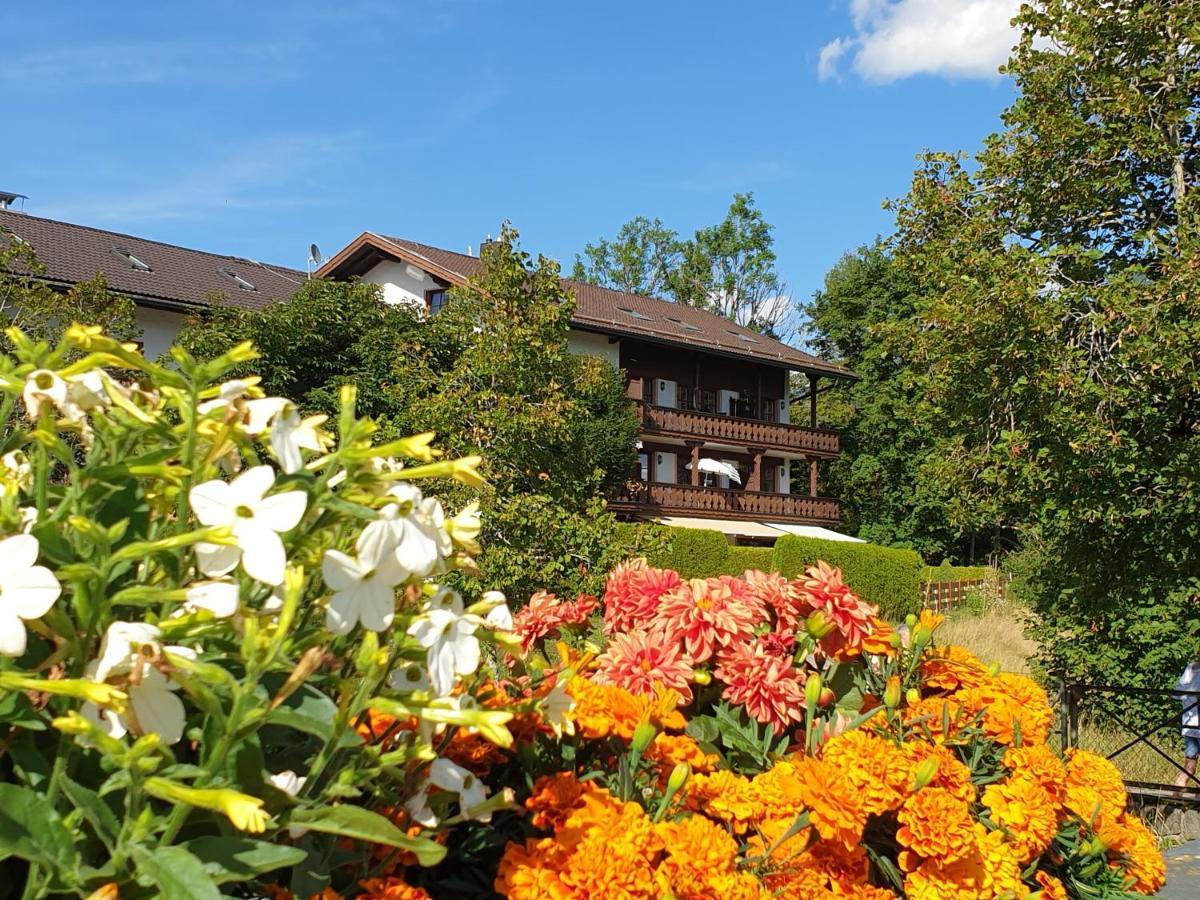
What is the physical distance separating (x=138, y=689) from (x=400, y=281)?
2506cm

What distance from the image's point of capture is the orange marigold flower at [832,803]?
189cm

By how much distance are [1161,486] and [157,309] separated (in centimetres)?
1880

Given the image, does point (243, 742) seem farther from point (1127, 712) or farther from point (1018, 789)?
point (1127, 712)

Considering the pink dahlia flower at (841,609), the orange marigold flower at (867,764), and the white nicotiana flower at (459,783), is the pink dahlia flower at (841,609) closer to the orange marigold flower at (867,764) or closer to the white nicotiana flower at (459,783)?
the orange marigold flower at (867,764)

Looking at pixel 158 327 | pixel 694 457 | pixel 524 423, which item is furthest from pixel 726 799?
pixel 694 457

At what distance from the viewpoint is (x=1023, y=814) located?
2.20 metres

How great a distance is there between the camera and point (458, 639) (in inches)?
47.7

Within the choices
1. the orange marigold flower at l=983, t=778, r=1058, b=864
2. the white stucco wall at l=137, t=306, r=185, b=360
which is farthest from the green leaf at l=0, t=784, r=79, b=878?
the white stucco wall at l=137, t=306, r=185, b=360

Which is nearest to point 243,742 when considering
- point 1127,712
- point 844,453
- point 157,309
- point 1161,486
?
point 1161,486

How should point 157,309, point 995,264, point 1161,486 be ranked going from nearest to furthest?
point 1161,486 → point 995,264 → point 157,309

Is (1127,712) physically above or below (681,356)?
below

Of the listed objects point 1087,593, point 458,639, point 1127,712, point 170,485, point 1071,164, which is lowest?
point 1127,712

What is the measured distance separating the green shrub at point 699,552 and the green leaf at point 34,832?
21.5m

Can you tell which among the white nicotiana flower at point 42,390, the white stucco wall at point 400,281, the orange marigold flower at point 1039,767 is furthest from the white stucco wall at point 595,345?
the white nicotiana flower at point 42,390
